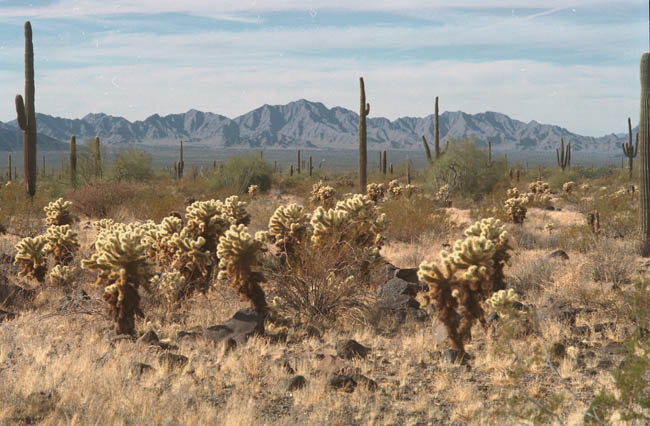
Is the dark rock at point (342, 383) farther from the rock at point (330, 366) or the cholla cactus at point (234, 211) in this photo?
the cholla cactus at point (234, 211)

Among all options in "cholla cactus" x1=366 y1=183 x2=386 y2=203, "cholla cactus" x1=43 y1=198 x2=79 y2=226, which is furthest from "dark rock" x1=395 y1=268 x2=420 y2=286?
"cholla cactus" x1=366 y1=183 x2=386 y2=203

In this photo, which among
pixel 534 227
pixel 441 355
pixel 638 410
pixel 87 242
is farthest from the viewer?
pixel 534 227

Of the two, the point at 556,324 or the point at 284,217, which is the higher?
the point at 284,217

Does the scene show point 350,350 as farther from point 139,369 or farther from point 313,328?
point 139,369

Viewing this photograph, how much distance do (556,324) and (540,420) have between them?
3432 mm

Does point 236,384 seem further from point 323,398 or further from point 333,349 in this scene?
point 333,349

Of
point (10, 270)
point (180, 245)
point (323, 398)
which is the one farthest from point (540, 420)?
point (10, 270)

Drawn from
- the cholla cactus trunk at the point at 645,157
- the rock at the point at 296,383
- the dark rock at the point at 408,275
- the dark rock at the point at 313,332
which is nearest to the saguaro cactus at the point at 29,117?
the dark rock at the point at 408,275

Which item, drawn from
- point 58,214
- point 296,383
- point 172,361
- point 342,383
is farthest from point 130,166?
point 342,383

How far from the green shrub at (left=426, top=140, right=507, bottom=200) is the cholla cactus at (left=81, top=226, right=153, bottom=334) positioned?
21584 mm

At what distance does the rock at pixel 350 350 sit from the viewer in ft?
20.8

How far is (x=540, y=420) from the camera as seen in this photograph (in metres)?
4.07

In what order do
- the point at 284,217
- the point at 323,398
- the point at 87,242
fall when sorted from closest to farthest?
the point at 323,398
the point at 284,217
the point at 87,242

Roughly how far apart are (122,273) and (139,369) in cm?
127
